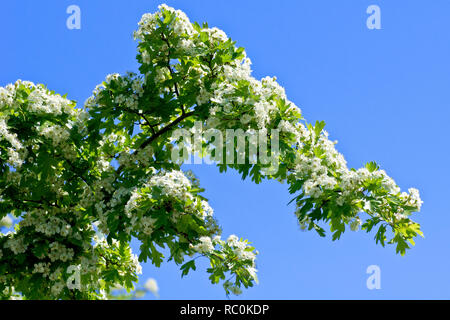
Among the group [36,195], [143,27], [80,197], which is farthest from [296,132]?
[36,195]

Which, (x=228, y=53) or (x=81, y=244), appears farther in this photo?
(x=81, y=244)

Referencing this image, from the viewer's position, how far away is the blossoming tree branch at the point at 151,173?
8.41 meters

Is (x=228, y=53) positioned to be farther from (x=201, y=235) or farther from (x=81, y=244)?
(x=81, y=244)

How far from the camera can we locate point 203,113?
31.4ft

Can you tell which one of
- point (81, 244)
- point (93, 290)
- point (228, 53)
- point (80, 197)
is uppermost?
point (228, 53)

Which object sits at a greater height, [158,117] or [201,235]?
[158,117]

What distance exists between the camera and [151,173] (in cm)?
971

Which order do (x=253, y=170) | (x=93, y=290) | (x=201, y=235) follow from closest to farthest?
(x=201, y=235)
(x=253, y=170)
(x=93, y=290)

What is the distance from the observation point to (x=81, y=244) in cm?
1038

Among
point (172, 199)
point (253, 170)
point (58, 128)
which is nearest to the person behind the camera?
point (172, 199)

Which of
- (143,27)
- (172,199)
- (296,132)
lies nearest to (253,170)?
(296,132)

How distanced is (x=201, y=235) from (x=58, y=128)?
11.5ft

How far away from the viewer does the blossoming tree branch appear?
8.41 metres

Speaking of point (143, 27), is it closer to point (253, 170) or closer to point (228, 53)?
point (228, 53)
